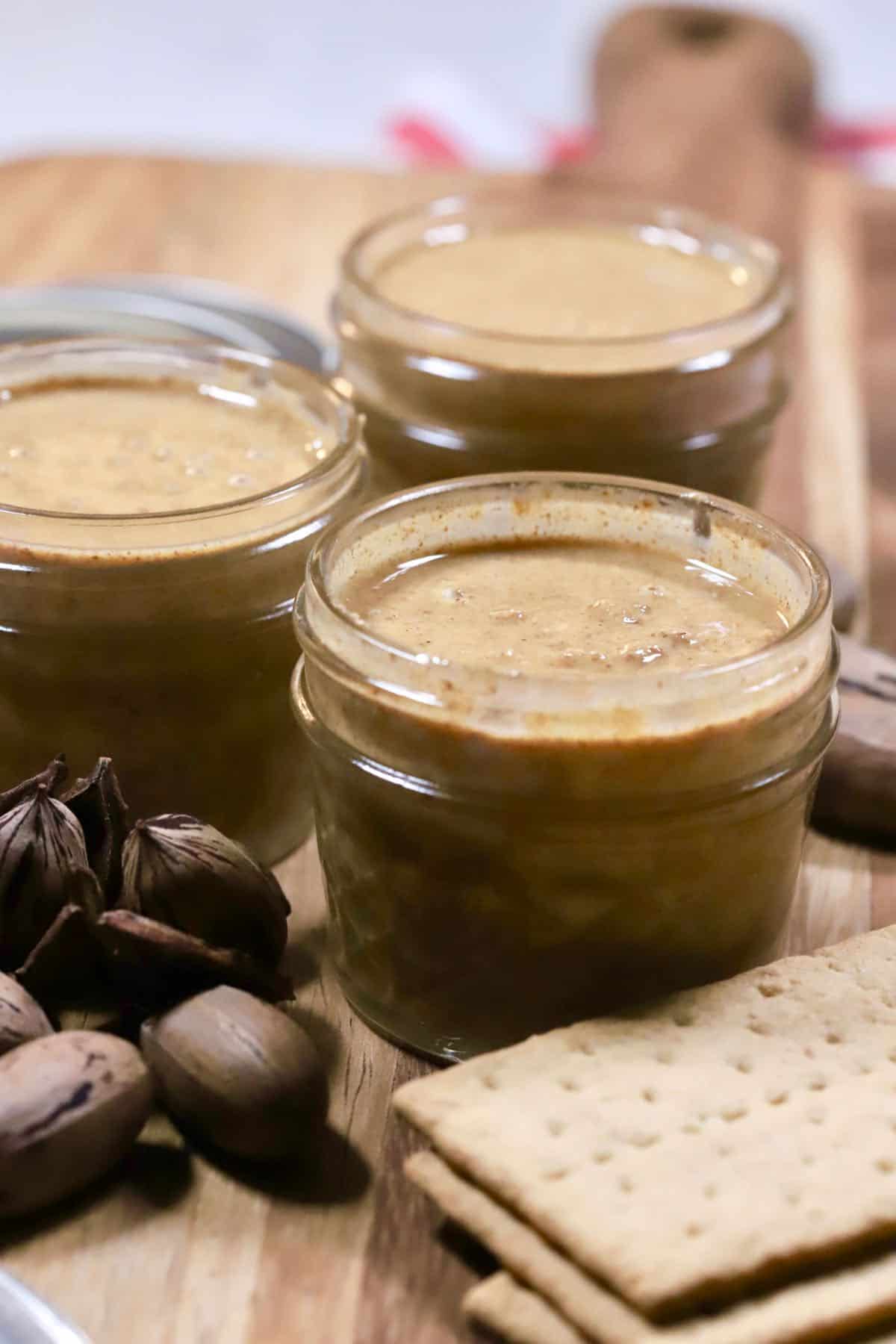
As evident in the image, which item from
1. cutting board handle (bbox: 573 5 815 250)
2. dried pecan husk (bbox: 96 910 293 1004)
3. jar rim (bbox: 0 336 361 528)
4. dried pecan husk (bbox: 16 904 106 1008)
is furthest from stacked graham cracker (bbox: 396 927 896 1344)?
cutting board handle (bbox: 573 5 815 250)

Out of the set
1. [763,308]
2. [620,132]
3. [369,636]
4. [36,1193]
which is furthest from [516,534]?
[620,132]

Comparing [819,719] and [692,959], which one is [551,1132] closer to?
[692,959]

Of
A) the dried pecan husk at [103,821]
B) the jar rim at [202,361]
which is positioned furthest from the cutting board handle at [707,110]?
the dried pecan husk at [103,821]

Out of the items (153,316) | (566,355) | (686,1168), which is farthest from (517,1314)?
(153,316)

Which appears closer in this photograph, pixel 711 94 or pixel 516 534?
pixel 516 534

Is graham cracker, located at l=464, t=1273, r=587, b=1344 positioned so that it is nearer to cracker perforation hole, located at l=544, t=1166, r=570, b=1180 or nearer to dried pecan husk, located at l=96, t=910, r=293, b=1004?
cracker perforation hole, located at l=544, t=1166, r=570, b=1180

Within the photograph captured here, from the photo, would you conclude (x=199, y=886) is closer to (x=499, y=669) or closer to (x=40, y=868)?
(x=40, y=868)
